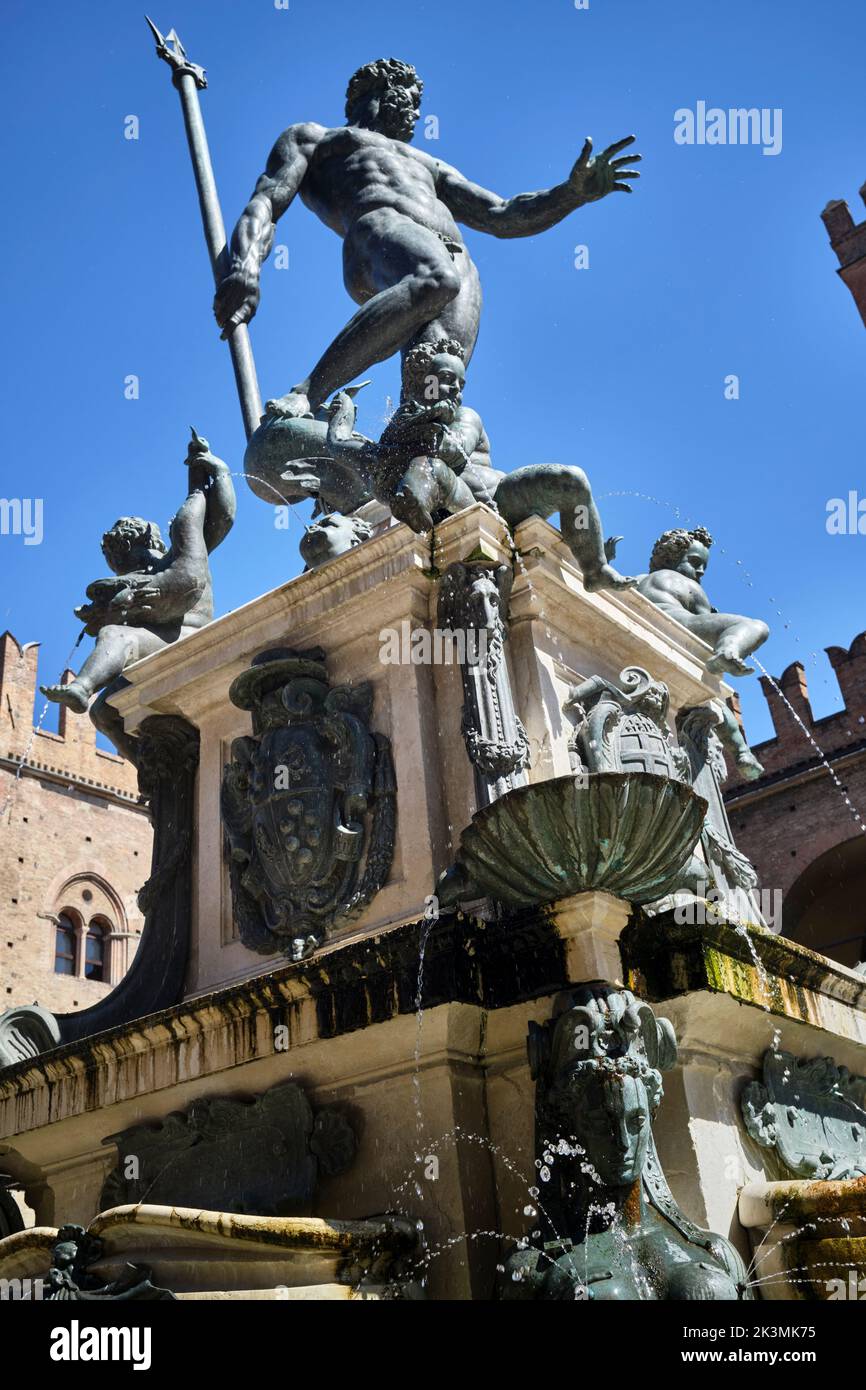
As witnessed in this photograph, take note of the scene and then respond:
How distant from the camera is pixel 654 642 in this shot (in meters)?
5.84

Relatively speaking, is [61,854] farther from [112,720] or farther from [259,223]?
[259,223]

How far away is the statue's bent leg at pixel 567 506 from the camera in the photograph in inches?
203

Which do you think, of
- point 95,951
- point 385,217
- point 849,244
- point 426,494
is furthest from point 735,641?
point 95,951

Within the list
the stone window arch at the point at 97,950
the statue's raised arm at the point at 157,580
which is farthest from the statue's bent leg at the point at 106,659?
the stone window arch at the point at 97,950

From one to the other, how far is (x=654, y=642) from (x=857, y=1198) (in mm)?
2578

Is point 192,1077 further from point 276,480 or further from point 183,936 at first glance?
point 276,480

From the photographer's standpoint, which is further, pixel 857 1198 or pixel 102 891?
pixel 102 891

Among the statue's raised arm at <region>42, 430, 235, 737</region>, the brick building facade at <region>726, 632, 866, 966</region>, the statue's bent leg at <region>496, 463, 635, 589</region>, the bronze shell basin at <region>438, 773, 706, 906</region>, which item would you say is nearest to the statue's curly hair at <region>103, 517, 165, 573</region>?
the statue's raised arm at <region>42, 430, 235, 737</region>

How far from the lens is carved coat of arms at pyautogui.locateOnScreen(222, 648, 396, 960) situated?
15.8ft

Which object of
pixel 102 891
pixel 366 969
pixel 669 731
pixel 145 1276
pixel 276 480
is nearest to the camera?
pixel 145 1276

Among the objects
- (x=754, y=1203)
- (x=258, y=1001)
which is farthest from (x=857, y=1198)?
(x=258, y=1001)

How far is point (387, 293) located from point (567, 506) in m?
1.71

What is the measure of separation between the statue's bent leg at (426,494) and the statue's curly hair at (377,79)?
10.5 ft

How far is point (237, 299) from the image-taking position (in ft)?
20.6
